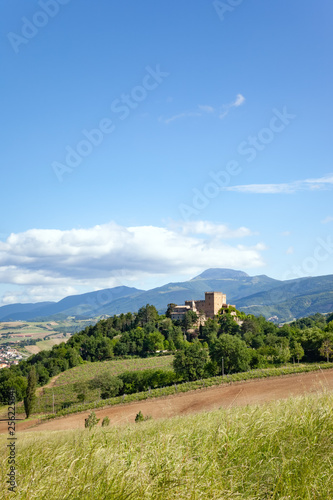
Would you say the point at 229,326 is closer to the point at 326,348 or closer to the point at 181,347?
the point at 181,347

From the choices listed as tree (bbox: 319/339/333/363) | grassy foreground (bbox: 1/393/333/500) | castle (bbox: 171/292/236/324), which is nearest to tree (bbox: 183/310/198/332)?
castle (bbox: 171/292/236/324)

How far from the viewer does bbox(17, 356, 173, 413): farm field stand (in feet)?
228

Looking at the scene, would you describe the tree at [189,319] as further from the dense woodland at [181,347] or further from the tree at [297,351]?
the tree at [297,351]

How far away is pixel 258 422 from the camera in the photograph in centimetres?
639

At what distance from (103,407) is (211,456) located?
50.2 meters

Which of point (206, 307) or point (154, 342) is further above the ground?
point (206, 307)

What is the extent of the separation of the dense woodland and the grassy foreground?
202 feet

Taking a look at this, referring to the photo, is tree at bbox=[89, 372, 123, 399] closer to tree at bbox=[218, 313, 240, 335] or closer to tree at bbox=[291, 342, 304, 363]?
tree at bbox=[291, 342, 304, 363]

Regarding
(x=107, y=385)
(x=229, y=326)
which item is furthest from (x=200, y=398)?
(x=229, y=326)

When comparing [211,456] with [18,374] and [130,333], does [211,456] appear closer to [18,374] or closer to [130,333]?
[18,374]

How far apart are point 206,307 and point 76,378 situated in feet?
180

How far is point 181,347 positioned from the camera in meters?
108

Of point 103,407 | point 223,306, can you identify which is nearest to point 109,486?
point 103,407

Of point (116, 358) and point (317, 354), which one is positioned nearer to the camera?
point (317, 354)
